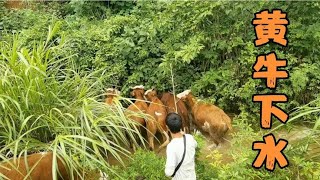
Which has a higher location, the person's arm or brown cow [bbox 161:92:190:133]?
the person's arm

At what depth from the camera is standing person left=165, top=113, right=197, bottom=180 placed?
12.0 feet

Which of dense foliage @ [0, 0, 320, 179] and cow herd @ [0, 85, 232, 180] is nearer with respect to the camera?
dense foliage @ [0, 0, 320, 179]

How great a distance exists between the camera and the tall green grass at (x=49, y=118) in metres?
4.06

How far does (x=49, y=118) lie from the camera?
14.4 ft

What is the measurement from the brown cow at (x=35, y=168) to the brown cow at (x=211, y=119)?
1.89 meters

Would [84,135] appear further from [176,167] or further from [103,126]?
[176,167]

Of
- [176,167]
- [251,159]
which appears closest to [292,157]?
[251,159]

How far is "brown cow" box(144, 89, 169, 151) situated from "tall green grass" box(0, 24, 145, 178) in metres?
0.63

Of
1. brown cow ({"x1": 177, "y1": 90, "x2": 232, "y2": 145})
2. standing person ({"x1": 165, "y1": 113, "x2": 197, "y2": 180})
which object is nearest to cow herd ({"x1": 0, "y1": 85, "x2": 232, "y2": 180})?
brown cow ({"x1": 177, "y1": 90, "x2": 232, "y2": 145})

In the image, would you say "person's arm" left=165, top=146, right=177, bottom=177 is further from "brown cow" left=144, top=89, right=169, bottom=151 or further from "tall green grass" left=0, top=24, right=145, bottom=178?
"brown cow" left=144, top=89, right=169, bottom=151

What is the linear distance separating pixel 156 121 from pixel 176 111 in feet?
1.41

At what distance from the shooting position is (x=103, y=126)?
459 cm

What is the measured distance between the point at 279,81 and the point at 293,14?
0.90m

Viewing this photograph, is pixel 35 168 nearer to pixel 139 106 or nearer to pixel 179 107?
pixel 139 106
